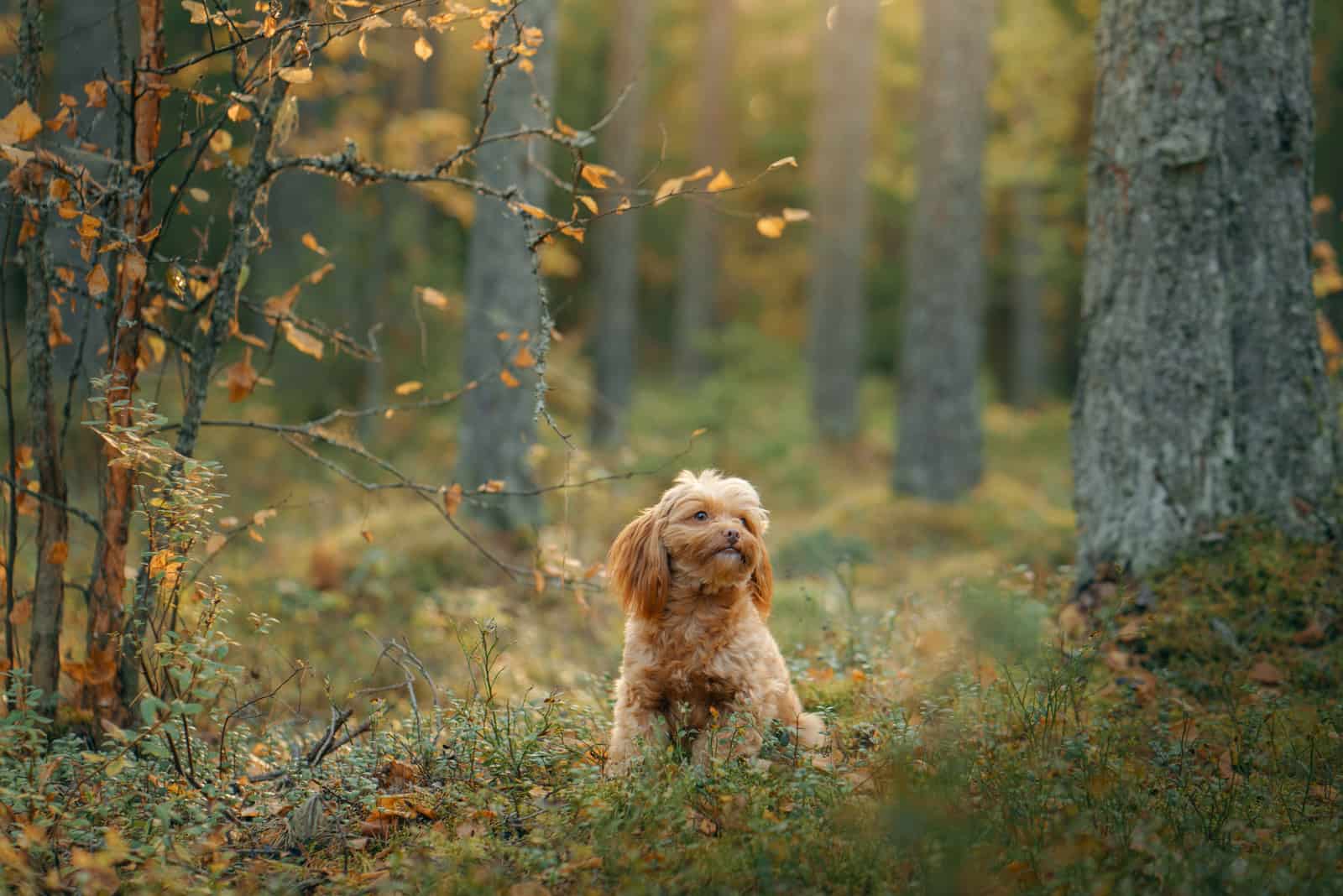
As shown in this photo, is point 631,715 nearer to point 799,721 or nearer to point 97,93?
point 799,721

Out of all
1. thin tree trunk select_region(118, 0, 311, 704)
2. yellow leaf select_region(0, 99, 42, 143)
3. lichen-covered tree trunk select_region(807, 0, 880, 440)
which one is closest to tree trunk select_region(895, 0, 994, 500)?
lichen-covered tree trunk select_region(807, 0, 880, 440)

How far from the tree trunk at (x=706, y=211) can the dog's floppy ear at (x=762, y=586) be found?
1675 cm

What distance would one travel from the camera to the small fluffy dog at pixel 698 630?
4273 mm

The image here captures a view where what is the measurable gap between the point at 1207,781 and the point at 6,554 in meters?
4.73

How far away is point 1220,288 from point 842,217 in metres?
14.3

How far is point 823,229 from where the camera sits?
1997 centimetres

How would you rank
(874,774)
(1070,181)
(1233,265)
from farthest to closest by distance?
(1070,181) → (1233,265) → (874,774)

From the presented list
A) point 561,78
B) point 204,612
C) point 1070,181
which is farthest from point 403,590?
point 561,78

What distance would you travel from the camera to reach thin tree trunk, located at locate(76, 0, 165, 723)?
14.1ft

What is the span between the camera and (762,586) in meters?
4.75

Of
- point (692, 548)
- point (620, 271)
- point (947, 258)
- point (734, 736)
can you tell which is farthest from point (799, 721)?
point (620, 271)

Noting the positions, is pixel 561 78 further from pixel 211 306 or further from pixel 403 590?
pixel 211 306

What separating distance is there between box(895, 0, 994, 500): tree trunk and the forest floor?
594cm

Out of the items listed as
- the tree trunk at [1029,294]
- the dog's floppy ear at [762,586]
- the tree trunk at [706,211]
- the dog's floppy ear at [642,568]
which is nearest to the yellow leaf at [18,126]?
the dog's floppy ear at [642,568]
